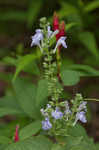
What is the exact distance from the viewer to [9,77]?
10.0 feet

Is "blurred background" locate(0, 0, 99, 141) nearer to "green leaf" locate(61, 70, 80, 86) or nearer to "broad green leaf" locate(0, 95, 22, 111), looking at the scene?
"green leaf" locate(61, 70, 80, 86)

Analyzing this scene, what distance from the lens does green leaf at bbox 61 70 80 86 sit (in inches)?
87.4

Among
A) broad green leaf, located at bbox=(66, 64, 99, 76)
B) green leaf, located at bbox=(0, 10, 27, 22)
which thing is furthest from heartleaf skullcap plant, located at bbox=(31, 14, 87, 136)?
green leaf, located at bbox=(0, 10, 27, 22)

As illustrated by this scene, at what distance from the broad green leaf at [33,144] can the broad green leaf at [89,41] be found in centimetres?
170

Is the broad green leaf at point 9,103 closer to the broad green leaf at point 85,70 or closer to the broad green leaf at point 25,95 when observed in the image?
the broad green leaf at point 25,95

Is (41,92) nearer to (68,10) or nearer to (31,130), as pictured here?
(31,130)

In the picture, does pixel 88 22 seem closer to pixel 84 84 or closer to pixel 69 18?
pixel 69 18

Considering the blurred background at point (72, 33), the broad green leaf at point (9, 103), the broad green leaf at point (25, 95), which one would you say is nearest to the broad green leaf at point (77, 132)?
the broad green leaf at point (25, 95)

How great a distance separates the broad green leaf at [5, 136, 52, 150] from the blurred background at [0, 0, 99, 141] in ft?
2.56

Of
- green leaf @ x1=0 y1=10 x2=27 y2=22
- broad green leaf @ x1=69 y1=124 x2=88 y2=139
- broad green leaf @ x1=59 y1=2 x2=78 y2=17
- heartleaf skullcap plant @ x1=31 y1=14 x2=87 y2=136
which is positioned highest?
green leaf @ x1=0 y1=10 x2=27 y2=22

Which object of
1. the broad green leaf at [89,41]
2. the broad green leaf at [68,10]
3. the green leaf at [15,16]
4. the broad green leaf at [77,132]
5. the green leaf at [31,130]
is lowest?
the broad green leaf at [77,132]

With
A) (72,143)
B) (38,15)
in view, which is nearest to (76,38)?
(38,15)

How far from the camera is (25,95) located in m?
2.61

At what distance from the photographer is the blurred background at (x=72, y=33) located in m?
3.75
